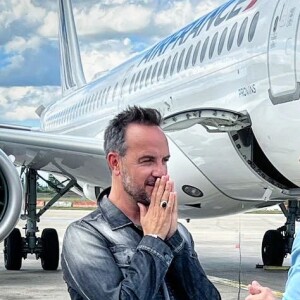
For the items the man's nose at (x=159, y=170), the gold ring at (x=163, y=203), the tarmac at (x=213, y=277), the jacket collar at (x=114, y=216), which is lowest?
the tarmac at (x=213, y=277)

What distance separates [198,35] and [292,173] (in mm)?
2162

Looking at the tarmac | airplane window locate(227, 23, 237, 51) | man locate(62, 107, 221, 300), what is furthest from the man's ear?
airplane window locate(227, 23, 237, 51)

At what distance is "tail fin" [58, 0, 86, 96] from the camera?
834 inches

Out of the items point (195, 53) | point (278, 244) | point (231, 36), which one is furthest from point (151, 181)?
point (278, 244)

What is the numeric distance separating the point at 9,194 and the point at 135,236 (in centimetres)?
570

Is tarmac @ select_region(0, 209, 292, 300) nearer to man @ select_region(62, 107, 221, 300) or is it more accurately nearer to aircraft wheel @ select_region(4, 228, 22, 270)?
aircraft wheel @ select_region(4, 228, 22, 270)

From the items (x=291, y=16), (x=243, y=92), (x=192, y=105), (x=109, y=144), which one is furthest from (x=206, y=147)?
(x=109, y=144)

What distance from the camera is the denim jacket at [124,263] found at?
2045 mm

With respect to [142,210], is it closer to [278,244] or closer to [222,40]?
[222,40]

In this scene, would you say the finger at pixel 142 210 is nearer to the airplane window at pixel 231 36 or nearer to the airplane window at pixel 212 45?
the airplane window at pixel 231 36

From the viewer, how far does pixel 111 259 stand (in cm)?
209

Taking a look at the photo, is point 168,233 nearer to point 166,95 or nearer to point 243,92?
point 243,92

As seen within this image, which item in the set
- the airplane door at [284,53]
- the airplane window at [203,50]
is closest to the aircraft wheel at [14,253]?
the airplane window at [203,50]

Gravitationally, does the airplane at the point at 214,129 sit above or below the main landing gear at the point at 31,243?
above
